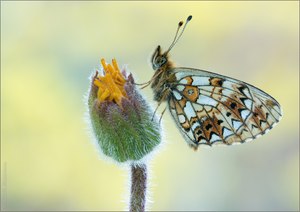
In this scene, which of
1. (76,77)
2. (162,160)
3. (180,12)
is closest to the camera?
(162,160)

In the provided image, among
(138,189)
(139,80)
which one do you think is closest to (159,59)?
(138,189)

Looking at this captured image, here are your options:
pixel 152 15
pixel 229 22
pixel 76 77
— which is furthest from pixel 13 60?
pixel 229 22

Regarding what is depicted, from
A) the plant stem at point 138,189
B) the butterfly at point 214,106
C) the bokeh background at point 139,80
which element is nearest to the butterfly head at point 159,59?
the butterfly at point 214,106

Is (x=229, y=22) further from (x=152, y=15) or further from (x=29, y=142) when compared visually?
(x=29, y=142)

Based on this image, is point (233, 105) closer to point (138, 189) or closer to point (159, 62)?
point (159, 62)

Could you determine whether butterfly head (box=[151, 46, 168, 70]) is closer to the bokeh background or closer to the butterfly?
the butterfly

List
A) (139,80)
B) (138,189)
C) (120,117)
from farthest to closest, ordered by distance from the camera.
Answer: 1. (139,80)
2. (120,117)
3. (138,189)

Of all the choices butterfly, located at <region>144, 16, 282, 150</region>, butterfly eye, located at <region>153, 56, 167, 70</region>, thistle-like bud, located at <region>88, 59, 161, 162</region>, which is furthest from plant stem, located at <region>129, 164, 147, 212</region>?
butterfly eye, located at <region>153, 56, 167, 70</region>
